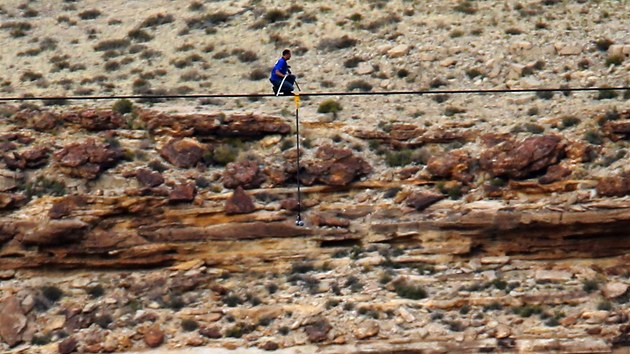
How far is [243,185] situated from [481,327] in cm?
645

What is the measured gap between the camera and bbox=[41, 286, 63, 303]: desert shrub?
3556 cm

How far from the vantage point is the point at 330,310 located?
3416cm

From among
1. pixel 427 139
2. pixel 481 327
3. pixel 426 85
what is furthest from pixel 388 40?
pixel 481 327

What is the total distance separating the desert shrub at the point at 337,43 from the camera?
43.1m

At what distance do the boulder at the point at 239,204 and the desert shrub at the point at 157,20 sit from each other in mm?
11708

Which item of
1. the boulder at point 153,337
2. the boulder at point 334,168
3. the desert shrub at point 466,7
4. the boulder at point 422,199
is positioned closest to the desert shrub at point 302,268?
the boulder at point 334,168

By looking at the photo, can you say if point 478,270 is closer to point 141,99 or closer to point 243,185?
point 243,185

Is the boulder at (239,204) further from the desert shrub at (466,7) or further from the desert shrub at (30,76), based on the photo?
the desert shrub at (466,7)

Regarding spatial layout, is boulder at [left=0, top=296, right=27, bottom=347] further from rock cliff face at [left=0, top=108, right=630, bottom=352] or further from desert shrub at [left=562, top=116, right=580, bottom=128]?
desert shrub at [left=562, top=116, right=580, bottom=128]

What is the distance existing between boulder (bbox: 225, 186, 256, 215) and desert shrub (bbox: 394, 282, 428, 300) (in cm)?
385

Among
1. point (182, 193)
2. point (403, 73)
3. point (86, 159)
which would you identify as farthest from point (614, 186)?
point (86, 159)

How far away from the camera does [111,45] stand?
45156mm

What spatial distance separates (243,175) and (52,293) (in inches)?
194

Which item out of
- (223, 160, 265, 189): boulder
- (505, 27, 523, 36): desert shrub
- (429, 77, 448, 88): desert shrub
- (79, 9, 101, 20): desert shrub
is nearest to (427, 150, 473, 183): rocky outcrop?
(223, 160, 265, 189): boulder
